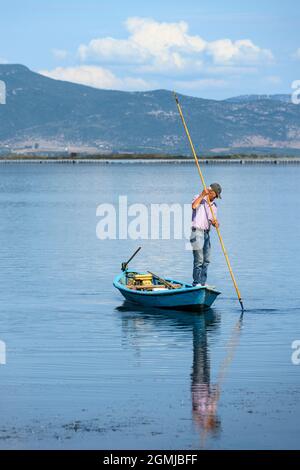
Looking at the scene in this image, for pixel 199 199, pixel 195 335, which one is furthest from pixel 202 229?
pixel 195 335

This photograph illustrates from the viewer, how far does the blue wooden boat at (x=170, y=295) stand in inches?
1115

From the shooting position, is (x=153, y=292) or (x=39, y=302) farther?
(x=39, y=302)

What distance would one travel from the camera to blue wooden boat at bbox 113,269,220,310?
28.3 m

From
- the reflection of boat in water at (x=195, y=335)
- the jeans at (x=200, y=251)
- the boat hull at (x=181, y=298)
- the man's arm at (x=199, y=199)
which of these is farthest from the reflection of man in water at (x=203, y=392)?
the man's arm at (x=199, y=199)

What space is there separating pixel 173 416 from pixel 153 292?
11606mm

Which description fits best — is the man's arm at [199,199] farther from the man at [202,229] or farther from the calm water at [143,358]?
the calm water at [143,358]

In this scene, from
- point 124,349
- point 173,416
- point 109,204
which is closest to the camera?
→ point 173,416

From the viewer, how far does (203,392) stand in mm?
19297

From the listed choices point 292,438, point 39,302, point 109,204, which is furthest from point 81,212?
point 292,438

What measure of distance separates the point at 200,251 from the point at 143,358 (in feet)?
22.2

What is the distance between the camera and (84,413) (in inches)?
699

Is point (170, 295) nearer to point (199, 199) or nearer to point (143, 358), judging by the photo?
point (199, 199)

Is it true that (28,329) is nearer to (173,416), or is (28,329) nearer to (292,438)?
(173,416)
